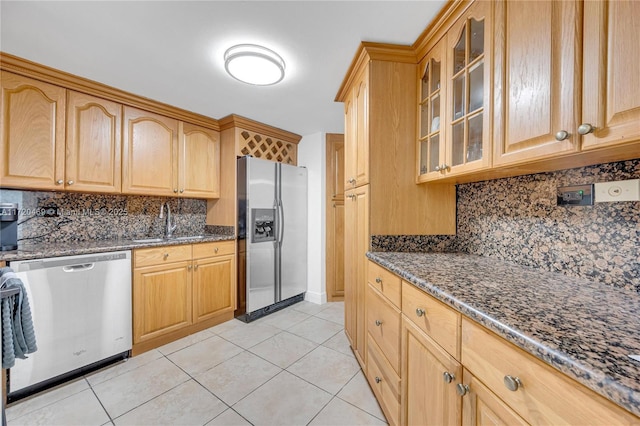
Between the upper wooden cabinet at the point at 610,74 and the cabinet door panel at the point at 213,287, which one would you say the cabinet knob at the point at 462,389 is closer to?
the upper wooden cabinet at the point at 610,74

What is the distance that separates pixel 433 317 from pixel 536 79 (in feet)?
3.13

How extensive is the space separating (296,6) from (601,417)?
5.93 feet

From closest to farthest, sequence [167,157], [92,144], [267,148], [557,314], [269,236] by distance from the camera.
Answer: [557,314] → [92,144] → [167,157] → [269,236] → [267,148]

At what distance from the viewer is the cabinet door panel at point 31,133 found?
1.77m

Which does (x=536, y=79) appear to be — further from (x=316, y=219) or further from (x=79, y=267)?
(x=79, y=267)

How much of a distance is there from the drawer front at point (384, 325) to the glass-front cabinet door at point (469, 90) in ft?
2.70

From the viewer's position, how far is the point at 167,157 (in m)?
2.60

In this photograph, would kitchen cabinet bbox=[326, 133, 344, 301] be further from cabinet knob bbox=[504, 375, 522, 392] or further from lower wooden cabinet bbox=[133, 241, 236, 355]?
cabinet knob bbox=[504, 375, 522, 392]

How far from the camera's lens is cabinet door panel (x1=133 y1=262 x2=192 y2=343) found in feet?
6.98

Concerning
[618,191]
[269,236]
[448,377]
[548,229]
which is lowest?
[448,377]

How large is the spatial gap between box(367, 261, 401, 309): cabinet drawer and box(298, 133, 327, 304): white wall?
169 centimetres

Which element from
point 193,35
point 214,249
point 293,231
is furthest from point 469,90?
point 214,249

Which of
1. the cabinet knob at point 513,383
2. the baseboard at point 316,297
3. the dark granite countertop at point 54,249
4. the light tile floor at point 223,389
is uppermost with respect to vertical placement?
the dark granite countertop at point 54,249

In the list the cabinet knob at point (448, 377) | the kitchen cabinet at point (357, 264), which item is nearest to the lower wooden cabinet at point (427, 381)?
the cabinet knob at point (448, 377)
